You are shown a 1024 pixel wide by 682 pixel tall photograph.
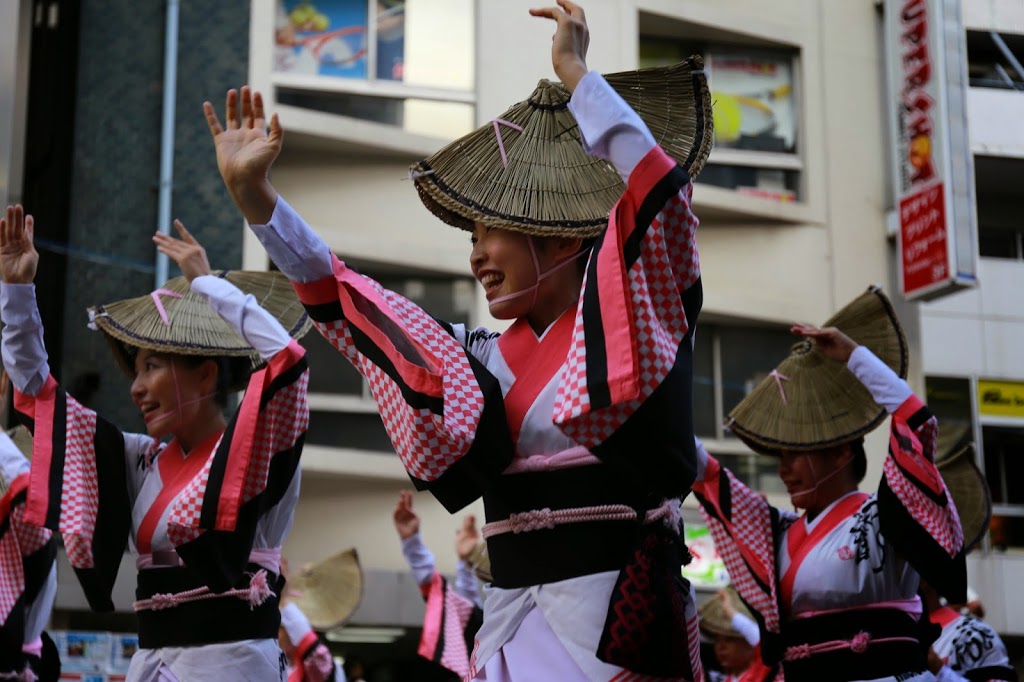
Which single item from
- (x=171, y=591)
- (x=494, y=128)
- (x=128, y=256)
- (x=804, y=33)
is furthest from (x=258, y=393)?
(x=804, y=33)

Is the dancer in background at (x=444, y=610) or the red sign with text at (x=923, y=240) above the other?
the red sign with text at (x=923, y=240)

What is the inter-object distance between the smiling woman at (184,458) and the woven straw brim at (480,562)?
10.4 ft

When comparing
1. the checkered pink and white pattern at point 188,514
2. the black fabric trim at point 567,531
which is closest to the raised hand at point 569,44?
the black fabric trim at point 567,531

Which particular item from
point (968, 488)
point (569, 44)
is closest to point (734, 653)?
point (968, 488)

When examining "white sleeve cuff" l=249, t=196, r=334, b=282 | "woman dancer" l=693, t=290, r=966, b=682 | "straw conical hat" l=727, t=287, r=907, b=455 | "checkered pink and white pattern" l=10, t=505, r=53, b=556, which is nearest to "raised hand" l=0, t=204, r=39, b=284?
"checkered pink and white pattern" l=10, t=505, r=53, b=556

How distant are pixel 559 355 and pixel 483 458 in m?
0.33

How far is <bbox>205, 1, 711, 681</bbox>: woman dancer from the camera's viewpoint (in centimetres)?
293

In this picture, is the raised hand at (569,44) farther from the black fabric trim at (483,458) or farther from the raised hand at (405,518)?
the raised hand at (405,518)

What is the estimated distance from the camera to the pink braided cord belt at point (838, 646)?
5109 mm

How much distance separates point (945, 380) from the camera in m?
17.0

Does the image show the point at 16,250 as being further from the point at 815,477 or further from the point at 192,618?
the point at 815,477

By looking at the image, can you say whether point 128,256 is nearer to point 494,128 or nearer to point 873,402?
point 873,402

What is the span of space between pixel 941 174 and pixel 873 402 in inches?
369

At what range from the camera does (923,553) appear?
5.10 m
